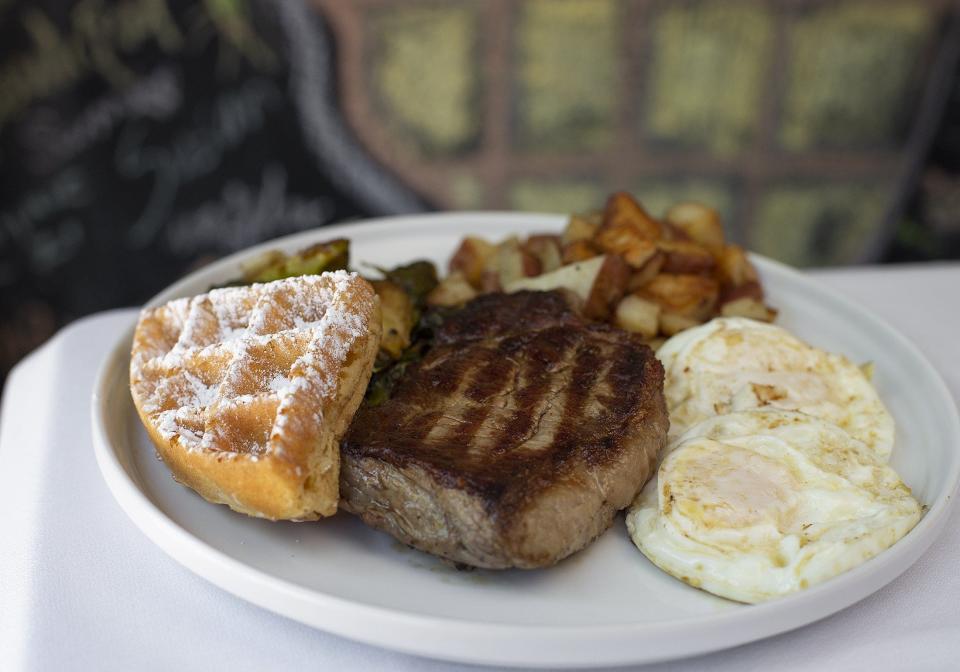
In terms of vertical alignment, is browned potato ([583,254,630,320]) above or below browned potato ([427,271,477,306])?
above

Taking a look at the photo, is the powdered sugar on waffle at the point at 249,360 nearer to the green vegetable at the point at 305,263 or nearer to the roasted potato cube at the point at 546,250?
the green vegetable at the point at 305,263

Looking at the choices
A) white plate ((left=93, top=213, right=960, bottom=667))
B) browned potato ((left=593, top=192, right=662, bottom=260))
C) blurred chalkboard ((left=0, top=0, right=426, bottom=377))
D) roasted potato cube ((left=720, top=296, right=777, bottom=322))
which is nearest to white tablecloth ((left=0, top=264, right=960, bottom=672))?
white plate ((left=93, top=213, right=960, bottom=667))

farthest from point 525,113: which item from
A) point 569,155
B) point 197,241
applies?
point 197,241

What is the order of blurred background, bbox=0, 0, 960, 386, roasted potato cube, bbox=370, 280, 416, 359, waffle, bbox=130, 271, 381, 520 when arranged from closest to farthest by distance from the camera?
waffle, bbox=130, 271, 381, 520, roasted potato cube, bbox=370, 280, 416, 359, blurred background, bbox=0, 0, 960, 386

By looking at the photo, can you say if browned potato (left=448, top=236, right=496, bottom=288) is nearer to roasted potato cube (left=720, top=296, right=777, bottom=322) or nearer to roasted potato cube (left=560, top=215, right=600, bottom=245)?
roasted potato cube (left=560, top=215, right=600, bottom=245)

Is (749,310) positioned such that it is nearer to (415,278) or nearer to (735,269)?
(735,269)

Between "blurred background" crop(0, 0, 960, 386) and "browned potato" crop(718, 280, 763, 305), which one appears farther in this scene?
"blurred background" crop(0, 0, 960, 386)
